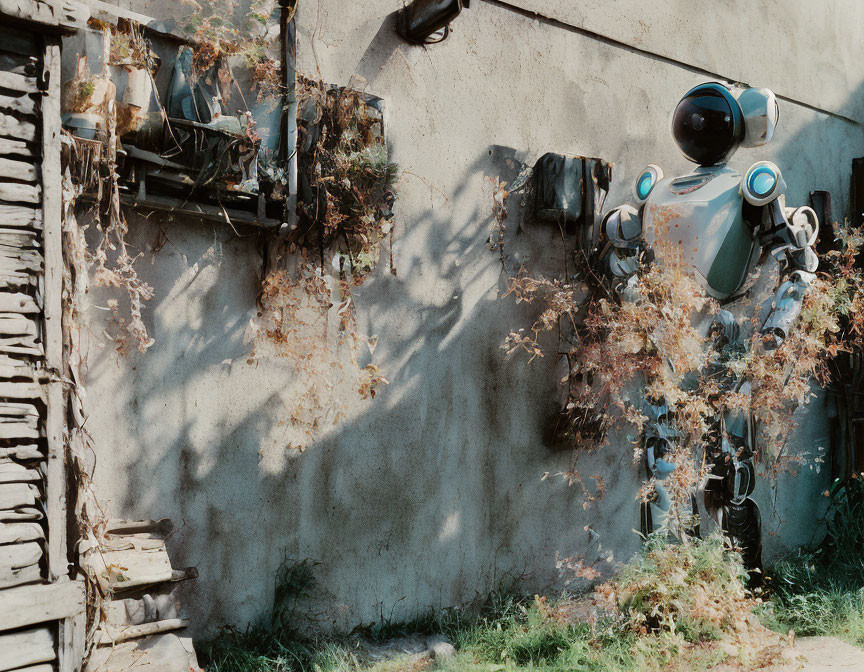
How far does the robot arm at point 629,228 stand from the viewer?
14.6 ft

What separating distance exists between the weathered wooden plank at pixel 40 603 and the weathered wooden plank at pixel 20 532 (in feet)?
0.49

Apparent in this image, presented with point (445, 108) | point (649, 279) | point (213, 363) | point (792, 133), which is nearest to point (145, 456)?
point (213, 363)

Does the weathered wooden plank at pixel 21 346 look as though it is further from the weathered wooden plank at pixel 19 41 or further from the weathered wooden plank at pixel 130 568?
the weathered wooden plank at pixel 19 41

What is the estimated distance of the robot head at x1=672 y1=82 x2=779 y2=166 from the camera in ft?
13.9

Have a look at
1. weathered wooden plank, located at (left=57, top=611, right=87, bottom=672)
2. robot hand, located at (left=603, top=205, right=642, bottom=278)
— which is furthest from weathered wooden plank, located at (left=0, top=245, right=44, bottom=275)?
robot hand, located at (left=603, top=205, right=642, bottom=278)

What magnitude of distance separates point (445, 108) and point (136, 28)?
1.77m

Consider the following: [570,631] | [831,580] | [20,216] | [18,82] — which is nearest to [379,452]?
[570,631]

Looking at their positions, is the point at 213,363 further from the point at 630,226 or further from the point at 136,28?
the point at 630,226

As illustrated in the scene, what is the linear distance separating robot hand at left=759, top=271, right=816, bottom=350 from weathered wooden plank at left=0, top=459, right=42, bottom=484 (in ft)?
12.1

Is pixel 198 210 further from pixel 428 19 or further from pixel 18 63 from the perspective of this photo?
pixel 428 19

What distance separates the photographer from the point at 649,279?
4.22 meters

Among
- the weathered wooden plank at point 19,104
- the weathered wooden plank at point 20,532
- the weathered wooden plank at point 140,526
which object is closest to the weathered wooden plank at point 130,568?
the weathered wooden plank at point 140,526

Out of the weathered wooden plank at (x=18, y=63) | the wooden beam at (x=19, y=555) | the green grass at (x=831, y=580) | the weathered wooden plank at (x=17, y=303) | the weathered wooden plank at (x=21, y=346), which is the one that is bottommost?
the green grass at (x=831, y=580)

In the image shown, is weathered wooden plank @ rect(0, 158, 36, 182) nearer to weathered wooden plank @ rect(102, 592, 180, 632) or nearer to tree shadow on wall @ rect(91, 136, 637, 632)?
tree shadow on wall @ rect(91, 136, 637, 632)
